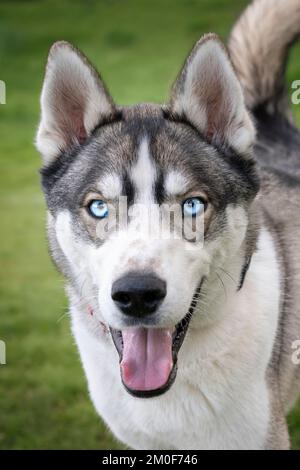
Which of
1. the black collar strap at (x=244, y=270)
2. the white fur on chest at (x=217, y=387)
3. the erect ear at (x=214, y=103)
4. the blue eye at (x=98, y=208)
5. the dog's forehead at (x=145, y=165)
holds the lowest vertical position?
the white fur on chest at (x=217, y=387)

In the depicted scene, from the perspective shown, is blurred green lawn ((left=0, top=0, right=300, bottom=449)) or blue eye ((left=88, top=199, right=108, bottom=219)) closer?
blue eye ((left=88, top=199, right=108, bottom=219))

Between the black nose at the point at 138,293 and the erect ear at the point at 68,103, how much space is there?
2.83 ft

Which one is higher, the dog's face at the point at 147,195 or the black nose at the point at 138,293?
→ the dog's face at the point at 147,195

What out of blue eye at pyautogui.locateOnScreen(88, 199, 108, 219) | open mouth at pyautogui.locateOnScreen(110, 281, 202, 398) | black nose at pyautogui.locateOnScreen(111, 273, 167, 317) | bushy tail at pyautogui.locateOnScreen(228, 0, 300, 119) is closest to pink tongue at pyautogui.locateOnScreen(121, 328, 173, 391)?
open mouth at pyautogui.locateOnScreen(110, 281, 202, 398)

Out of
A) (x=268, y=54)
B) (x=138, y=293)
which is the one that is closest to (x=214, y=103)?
(x=138, y=293)

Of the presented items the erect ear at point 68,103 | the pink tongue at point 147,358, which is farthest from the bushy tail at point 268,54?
the pink tongue at point 147,358

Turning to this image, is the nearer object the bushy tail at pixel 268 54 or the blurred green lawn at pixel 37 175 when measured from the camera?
the bushy tail at pixel 268 54

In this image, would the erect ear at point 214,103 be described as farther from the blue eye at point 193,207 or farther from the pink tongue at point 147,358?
the pink tongue at point 147,358

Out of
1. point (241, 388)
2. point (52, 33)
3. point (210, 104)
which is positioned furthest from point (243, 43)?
point (52, 33)

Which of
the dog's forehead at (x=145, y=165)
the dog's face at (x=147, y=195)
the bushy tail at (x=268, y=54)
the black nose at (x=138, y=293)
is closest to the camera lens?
the black nose at (x=138, y=293)

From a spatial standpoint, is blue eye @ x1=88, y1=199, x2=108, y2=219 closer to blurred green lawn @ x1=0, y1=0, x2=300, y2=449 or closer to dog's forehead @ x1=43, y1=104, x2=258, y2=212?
dog's forehead @ x1=43, y1=104, x2=258, y2=212

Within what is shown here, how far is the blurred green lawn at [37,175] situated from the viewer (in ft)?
16.3

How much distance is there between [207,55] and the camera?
313 centimetres

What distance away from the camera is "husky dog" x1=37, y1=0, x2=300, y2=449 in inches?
114
